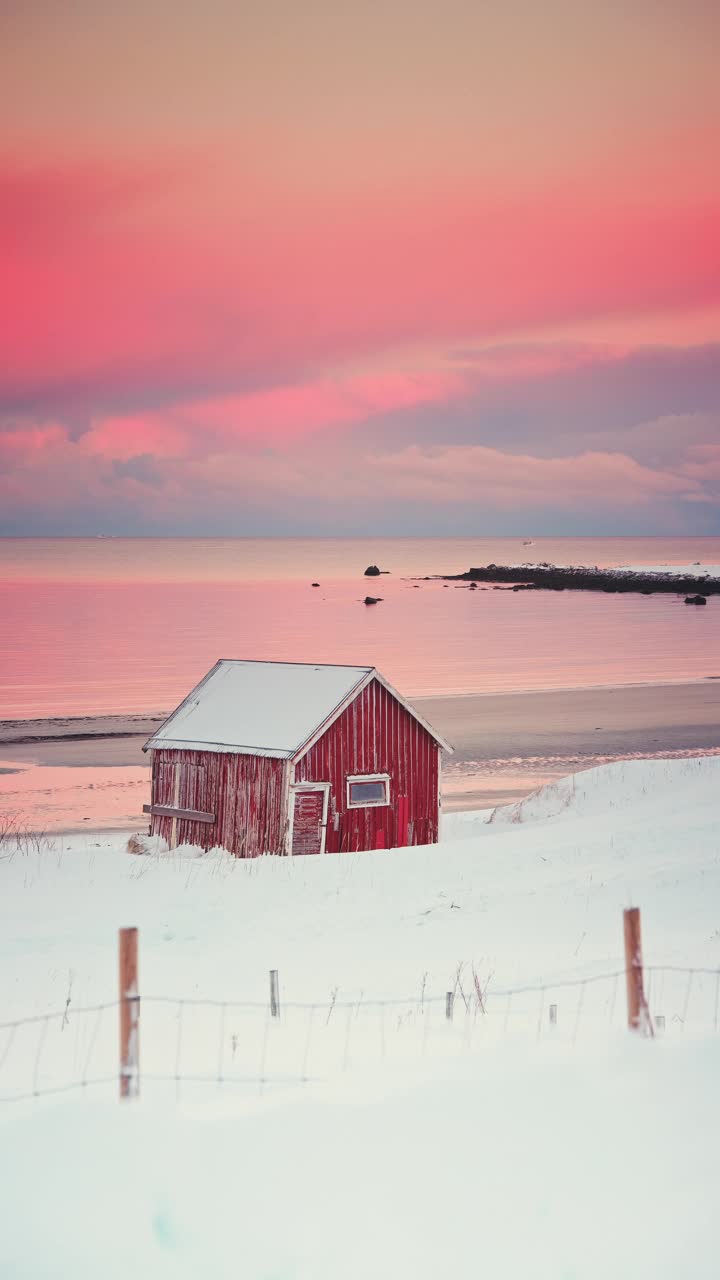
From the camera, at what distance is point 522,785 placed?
43312 mm

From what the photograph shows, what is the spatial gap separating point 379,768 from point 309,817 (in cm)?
222

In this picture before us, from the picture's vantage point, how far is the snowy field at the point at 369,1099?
8.05 meters

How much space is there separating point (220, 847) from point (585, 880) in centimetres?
1050

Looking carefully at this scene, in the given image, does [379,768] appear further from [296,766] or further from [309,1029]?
[309,1029]

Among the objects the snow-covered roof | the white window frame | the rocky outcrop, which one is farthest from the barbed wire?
the rocky outcrop

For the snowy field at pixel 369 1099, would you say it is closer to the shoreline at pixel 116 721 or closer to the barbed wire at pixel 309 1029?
the barbed wire at pixel 309 1029

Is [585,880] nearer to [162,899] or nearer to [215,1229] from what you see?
[162,899]

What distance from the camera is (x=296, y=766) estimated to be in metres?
28.5

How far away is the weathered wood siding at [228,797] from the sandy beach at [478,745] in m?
6.65

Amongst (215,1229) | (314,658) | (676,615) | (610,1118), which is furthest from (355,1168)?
(676,615)

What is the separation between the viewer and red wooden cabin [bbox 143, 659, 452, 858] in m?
28.6

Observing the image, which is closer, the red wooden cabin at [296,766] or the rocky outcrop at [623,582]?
the red wooden cabin at [296,766]

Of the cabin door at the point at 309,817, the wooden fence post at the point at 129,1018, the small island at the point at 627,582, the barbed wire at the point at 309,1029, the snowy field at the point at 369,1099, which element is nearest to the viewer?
the snowy field at the point at 369,1099

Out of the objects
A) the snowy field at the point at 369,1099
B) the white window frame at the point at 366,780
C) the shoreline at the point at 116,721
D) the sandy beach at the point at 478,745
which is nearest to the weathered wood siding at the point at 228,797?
the white window frame at the point at 366,780
